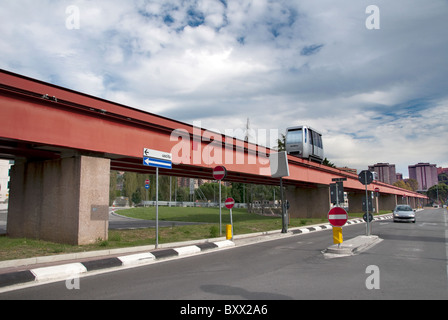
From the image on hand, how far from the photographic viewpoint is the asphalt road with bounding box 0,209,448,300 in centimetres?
509

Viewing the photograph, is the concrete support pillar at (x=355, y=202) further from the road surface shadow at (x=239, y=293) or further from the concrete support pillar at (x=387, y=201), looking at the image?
the road surface shadow at (x=239, y=293)

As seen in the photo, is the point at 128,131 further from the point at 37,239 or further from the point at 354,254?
the point at 354,254

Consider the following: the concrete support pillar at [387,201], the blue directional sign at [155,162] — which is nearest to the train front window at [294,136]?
the blue directional sign at [155,162]

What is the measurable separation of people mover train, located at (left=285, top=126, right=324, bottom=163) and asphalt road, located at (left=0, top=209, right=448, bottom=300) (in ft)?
51.2

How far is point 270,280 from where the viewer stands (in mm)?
6031

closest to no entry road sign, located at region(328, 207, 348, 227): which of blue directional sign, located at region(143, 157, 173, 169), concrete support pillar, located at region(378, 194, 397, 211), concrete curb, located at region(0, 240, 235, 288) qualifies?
concrete curb, located at region(0, 240, 235, 288)

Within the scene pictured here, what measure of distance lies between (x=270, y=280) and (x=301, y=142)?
19151 millimetres

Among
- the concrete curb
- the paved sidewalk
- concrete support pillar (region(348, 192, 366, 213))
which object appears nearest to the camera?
the concrete curb

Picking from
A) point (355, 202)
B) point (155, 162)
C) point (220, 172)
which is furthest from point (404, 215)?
point (355, 202)

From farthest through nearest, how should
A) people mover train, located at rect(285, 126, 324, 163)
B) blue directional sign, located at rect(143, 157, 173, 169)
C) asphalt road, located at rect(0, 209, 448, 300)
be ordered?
people mover train, located at rect(285, 126, 324, 163)
blue directional sign, located at rect(143, 157, 173, 169)
asphalt road, located at rect(0, 209, 448, 300)

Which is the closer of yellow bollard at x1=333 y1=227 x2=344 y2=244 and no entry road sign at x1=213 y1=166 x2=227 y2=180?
yellow bollard at x1=333 y1=227 x2=344 y2=244

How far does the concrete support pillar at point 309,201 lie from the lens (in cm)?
3147

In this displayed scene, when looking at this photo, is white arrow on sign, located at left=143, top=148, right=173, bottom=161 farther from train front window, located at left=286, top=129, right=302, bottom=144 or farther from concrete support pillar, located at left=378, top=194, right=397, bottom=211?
concrete support pillar, located at left=378, top=194, right=397, bottom=211
